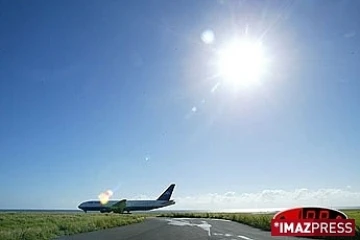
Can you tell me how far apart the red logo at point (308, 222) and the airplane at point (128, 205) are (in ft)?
304

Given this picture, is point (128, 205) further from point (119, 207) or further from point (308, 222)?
point (308, 222)

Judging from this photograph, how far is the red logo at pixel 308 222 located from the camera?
8180mm

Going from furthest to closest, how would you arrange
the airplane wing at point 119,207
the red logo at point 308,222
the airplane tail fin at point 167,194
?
1. the airplane tail fin at point 167,194
2. the airplane wing at point 119,207
3. the red logo at point 308,222

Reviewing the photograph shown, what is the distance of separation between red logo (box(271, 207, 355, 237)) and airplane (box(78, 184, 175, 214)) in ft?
304

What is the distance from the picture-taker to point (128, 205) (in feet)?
350

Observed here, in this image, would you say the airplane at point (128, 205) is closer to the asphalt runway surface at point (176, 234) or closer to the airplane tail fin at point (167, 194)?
the airplane tail fin at point (167, 194)

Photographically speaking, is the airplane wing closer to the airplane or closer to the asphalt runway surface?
the airplane

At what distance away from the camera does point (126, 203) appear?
106375mm

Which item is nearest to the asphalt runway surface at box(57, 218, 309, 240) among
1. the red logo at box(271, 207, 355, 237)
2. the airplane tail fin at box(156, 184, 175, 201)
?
the red logo at box(271, 207, 355, 237)

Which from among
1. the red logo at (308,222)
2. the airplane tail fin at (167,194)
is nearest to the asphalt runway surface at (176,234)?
the red logo at (308,222)

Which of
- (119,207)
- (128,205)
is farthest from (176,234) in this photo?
(128,205)

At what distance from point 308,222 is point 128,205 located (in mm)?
101385

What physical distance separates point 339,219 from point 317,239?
15292 millimetres

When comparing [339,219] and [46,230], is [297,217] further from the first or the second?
[46,230]
